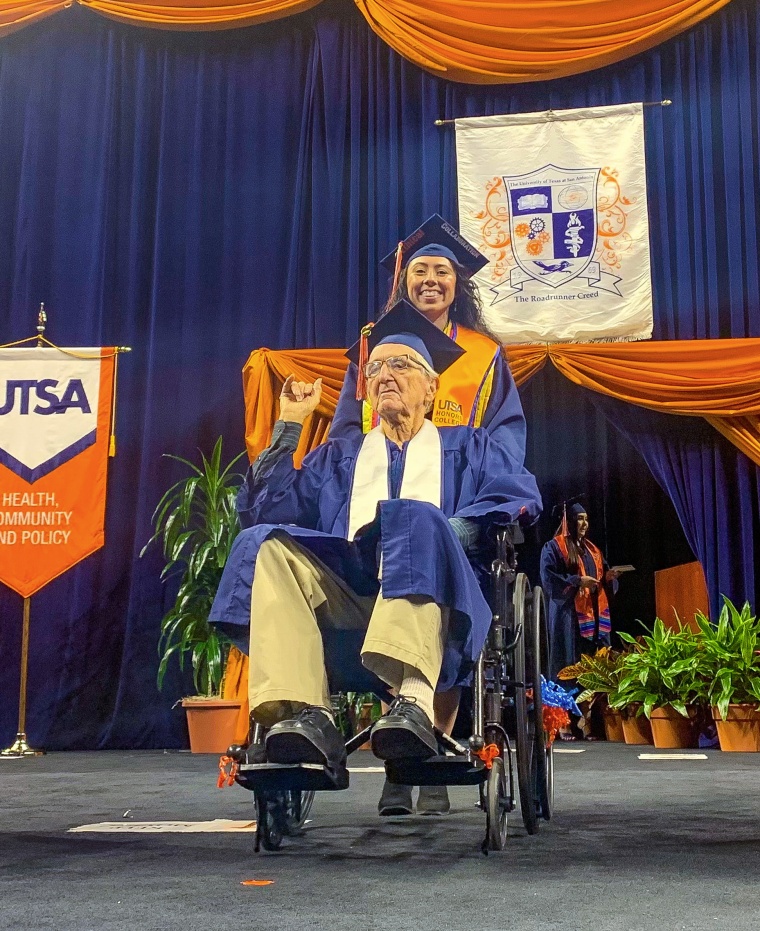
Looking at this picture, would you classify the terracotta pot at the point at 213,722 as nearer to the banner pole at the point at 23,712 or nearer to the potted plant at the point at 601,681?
the banner pole at the point at 23,712

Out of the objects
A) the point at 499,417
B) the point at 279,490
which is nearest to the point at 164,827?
the point at 279,490

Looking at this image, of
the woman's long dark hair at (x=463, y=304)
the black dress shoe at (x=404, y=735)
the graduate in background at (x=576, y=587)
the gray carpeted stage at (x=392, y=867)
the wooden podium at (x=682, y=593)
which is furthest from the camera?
the graduate in background at (x=576, y=587)

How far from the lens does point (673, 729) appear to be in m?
4.70

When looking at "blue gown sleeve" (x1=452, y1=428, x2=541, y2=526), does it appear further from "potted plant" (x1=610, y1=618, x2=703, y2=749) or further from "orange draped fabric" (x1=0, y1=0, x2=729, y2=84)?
"orange draped fabric" (x1=0, y1=0, x2=729, y2=84)

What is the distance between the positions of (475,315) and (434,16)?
3149 mm

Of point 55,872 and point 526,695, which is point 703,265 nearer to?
point 526,695

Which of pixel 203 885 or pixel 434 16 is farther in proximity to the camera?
pixel 434 16

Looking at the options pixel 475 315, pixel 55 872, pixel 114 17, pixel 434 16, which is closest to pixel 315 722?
pixel 55 872

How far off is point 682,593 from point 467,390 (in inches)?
141

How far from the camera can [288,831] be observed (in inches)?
82.2

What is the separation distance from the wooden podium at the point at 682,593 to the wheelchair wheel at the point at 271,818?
345 cm

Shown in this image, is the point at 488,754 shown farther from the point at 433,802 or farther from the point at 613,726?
the point at 613,726

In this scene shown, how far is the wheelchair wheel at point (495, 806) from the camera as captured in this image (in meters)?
1.86

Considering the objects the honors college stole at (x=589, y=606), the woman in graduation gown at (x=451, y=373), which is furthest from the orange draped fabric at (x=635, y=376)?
the woman in graduation gown at (x=451, y=373)
